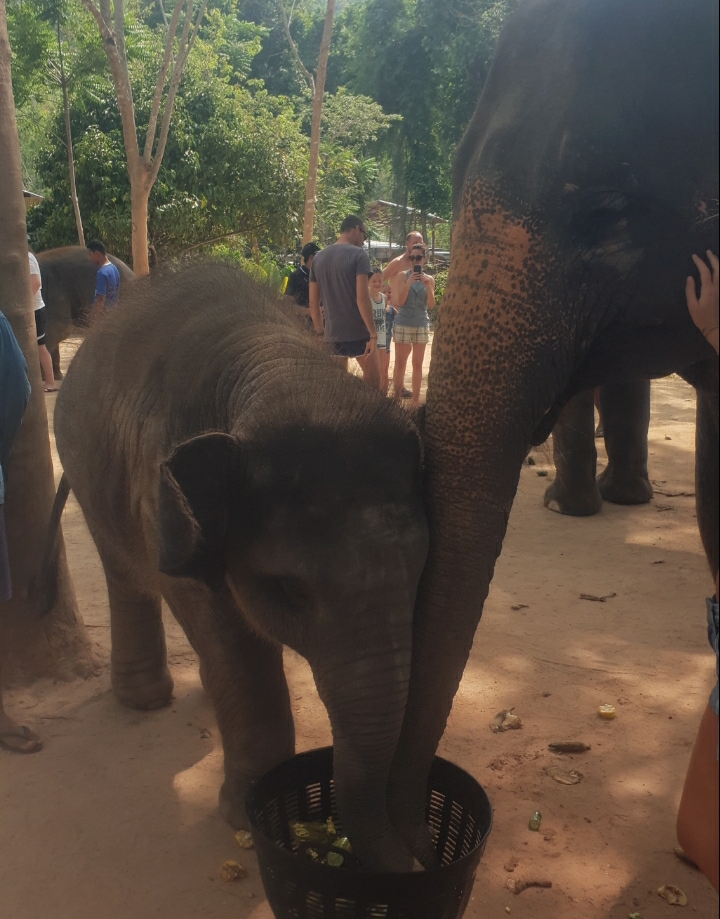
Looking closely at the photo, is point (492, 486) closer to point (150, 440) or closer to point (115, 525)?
point (150, 440)

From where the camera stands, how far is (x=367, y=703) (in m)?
2.09

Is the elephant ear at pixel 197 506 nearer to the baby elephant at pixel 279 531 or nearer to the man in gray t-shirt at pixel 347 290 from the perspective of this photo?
the baby elephant at pixel 279 531

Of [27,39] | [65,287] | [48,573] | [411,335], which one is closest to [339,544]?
[48,573]

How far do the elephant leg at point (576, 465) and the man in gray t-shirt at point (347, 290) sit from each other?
9.52ft

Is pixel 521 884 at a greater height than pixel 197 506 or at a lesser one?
lesser

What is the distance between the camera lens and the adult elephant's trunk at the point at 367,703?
2092 millimetres

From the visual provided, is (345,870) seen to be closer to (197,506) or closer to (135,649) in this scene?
(197,506)

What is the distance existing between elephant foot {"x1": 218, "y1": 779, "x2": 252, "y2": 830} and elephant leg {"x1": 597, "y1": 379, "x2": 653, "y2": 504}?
4.23 m

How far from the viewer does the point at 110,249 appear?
2131 cm

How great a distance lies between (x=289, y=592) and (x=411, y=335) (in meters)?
8.49

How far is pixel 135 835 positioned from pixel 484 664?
174 centimetres

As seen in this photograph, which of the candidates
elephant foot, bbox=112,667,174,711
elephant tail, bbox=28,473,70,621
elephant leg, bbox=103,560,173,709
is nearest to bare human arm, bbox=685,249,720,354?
elephant leg, bbox=103,560,173,709

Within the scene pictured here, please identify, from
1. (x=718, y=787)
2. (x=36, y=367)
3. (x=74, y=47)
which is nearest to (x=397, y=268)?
(x=36, y=367)

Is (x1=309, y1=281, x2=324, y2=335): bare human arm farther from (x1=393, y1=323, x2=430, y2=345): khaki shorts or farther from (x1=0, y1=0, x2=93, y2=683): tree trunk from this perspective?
(x1=0, y1=0, x2=93, y2=683): tree trunk
